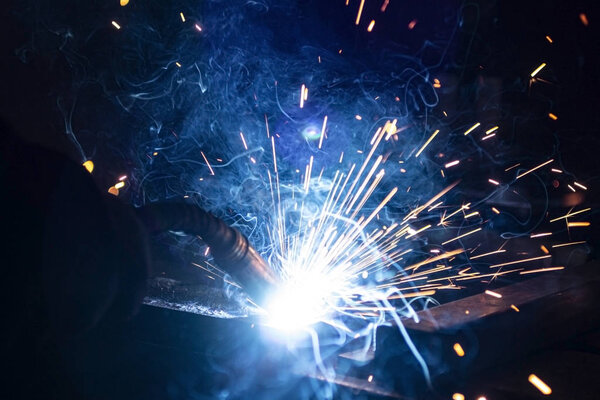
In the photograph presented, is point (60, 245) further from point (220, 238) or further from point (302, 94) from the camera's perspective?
point (302, 94)

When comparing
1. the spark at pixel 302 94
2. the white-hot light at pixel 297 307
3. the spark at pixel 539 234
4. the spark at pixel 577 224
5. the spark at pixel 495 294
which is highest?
the spark at pixel 302 94

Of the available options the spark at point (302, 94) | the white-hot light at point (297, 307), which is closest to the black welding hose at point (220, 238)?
the white-hot light at point (297, 307)

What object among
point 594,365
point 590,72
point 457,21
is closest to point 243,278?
point 594,365

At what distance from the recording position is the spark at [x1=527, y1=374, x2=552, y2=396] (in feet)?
7.32

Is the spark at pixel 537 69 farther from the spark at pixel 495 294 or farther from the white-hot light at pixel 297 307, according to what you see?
the white-hot light at pixel 297 307

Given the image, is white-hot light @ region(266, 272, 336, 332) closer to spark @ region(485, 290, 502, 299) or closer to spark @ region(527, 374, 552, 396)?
spark @ region(485, 290, 502, 299)

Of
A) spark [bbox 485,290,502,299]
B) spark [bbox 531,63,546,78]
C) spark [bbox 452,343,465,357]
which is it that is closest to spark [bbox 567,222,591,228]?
spark [bbox 531,63,546,78]

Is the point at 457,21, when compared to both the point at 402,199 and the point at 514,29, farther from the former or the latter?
the point at 402,199

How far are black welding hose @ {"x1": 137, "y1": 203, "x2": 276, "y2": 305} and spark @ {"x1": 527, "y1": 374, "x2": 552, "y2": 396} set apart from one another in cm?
184

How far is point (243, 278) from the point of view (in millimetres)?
2445

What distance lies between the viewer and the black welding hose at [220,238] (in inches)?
76.1

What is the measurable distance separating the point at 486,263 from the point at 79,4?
19.4 ft

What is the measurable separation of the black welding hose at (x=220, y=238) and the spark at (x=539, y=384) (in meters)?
1.84

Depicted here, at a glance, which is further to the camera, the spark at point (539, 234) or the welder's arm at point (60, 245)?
the spark at point (539, 234)
